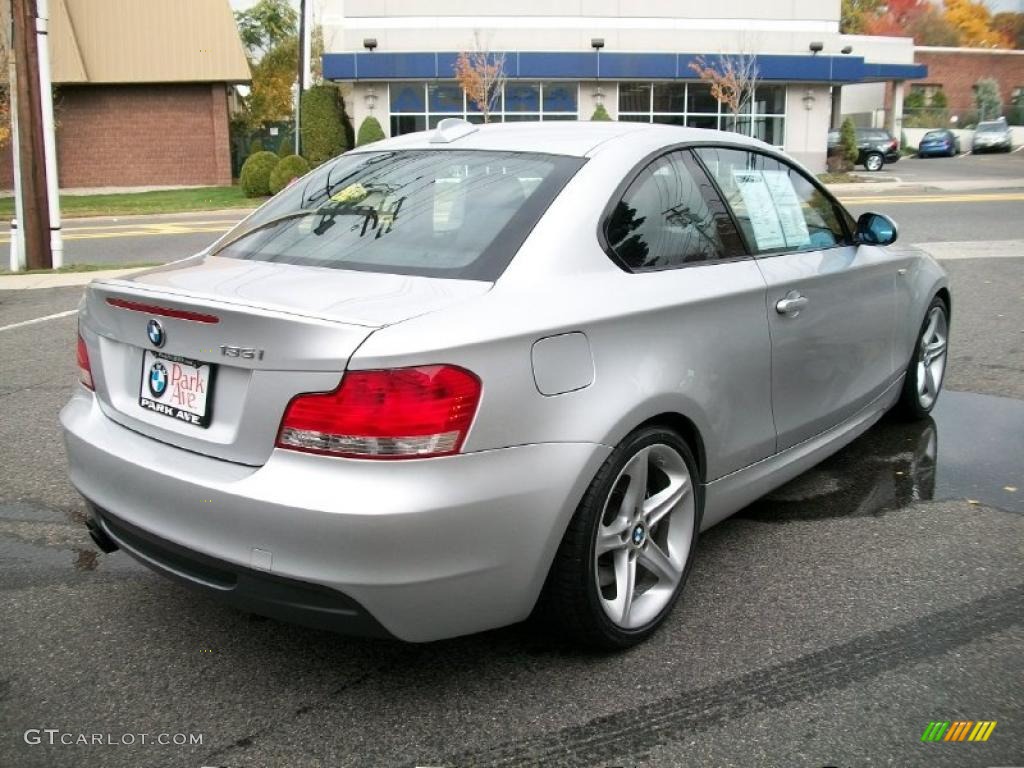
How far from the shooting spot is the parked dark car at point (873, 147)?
122 ft

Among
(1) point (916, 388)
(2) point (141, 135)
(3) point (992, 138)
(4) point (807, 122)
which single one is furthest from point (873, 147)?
(1) point (916, 388)

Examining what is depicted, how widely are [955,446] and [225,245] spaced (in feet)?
12.3

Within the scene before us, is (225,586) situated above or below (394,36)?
Result: below

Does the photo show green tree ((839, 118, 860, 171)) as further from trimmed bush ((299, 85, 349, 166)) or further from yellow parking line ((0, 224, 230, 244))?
yellow parking line ((0, 224, 230, 244))

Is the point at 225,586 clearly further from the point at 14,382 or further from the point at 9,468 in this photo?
the point at 14,382

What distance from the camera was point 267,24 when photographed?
55.8 meters

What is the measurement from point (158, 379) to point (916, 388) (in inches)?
156

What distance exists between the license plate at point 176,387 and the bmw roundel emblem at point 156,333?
41 mm

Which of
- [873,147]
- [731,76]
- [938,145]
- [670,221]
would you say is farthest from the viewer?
[938,145]

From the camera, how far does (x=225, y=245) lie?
3.73 meters

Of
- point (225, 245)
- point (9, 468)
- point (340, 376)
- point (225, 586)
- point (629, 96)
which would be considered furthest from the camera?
point (629, 96)

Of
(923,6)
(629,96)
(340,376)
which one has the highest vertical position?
(923,6)

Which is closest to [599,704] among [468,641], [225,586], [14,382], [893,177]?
[468,641]

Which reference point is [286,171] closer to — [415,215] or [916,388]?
[916,388]
